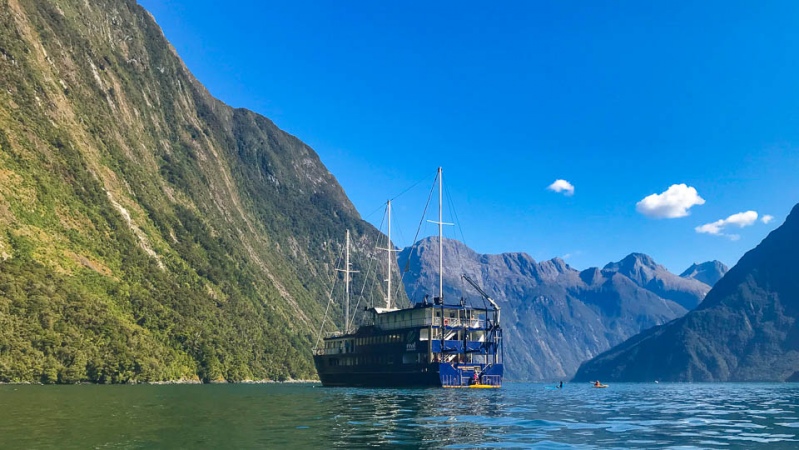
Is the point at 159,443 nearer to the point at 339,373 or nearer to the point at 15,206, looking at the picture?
the point at 339,373

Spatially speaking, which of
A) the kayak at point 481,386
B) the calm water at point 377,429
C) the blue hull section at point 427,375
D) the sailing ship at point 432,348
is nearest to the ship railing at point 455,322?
the sailing ship at point 432,348

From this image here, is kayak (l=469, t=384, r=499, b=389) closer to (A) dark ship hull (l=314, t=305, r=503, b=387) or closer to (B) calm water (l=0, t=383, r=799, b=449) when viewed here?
(A) dark ship hull (l=314, t=305, r=503, b=387)

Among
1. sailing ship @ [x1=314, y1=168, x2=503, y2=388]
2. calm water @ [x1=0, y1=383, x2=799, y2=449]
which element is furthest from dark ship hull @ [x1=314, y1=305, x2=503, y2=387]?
calm water @ [x1=0, y1=383, x2=799, y2=449]

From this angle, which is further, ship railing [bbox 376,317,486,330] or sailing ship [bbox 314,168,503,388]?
ship railing [bbox 376,317,486,330]

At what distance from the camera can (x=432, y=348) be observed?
122 meters

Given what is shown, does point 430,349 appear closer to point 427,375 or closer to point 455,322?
point 427,375

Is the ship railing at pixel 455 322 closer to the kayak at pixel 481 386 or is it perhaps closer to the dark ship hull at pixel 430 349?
the dark ship hull at pixel 430 349

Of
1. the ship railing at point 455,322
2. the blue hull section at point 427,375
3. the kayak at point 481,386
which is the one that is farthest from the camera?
the ship railing at point 455,322

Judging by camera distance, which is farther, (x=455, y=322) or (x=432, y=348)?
(x=455, y=322)

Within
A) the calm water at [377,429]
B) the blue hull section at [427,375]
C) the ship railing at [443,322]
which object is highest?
the ship railing at [443,322]

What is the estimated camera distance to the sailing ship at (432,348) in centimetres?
12200

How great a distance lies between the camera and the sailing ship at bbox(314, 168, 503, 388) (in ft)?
400

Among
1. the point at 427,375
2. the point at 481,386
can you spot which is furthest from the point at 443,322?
the point at 481,386

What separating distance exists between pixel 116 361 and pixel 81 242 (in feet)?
150
